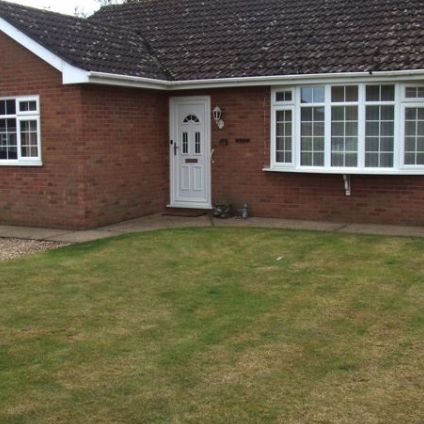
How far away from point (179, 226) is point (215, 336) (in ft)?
21.5

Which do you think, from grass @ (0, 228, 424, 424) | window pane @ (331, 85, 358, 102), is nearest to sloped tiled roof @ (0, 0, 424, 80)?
window pane @ (331, 85, 358, 102)

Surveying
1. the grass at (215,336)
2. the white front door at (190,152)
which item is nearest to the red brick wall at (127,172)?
the white front door at (190,152)

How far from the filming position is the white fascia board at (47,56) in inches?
463

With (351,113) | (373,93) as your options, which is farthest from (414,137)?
(351,113)

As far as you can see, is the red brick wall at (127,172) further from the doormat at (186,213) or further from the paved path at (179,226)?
the doormat at (186,213)

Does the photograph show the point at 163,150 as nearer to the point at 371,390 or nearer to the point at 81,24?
the point at 81,24

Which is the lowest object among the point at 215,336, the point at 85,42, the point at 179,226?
the point at 215,336

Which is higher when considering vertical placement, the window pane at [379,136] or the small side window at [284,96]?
the small side window at [284,96]

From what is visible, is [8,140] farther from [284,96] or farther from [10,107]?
[284,96]

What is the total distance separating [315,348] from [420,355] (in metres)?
0.84

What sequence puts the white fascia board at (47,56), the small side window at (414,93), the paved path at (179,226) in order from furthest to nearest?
the small side window at (414,93) → the white fascia board at (47,56) → the paved path at (179,226)

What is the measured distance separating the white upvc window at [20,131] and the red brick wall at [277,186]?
11.5 ft

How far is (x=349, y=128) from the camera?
12398mm

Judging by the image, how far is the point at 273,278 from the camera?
Answer: 27.4ft
